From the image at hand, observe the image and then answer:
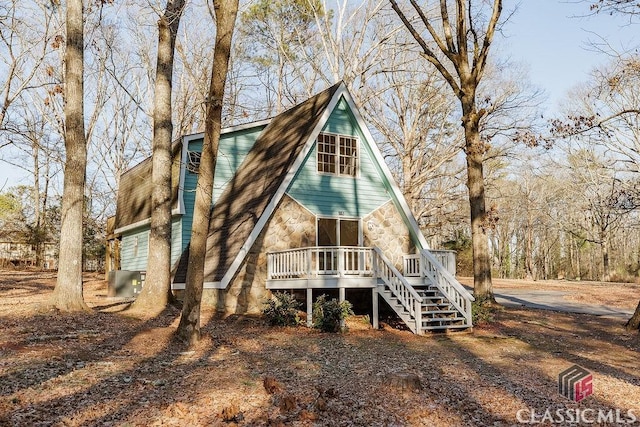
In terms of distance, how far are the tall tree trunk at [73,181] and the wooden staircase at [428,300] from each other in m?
7.31

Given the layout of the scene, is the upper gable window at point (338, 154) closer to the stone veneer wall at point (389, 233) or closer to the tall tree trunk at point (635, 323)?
the stone veneer wall at point (389, 233)

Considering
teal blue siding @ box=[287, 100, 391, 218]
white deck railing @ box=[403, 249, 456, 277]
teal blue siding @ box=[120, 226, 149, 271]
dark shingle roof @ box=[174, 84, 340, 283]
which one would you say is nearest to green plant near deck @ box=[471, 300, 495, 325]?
white deck railing @ box=[403, 249, 456, 277]

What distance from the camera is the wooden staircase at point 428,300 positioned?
1285cm

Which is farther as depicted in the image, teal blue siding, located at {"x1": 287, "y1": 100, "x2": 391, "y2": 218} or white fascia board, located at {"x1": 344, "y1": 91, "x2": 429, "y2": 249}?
white fascia board, located at {"x1": 344, "y1": 91, "x2": 429, "y2": 249}

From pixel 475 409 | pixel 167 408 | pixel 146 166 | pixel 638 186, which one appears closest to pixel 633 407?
pixel 475 409

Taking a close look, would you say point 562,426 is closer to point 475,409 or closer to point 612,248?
point 475,409

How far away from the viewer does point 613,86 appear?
12055mm

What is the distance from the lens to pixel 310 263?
13.1 m

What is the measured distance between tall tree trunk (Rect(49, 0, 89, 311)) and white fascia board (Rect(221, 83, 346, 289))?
3493mm

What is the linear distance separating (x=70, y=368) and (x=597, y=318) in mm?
14497

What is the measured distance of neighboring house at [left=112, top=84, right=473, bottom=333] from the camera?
526 inches

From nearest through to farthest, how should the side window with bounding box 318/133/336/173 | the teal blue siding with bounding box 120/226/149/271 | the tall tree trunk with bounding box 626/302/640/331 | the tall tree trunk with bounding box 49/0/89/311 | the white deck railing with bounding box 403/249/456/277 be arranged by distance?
the tall tree trunk with bounding box 49/0/89/311 < the tall tree trunk with bounding box 626/302/640/331 < the white deck railing with bounding box 403/249/456/277 < the side window with bounding box 318/133/336/173 < the teal blue siding with bounding box 120/226/149/271

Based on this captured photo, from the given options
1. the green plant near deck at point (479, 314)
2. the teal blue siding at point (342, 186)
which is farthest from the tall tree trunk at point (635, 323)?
the teal blue siding at point (342, 186)

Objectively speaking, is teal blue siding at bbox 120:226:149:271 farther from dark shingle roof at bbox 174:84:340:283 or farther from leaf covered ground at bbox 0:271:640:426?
leaf covered ground at bbox 0:271:640:426
